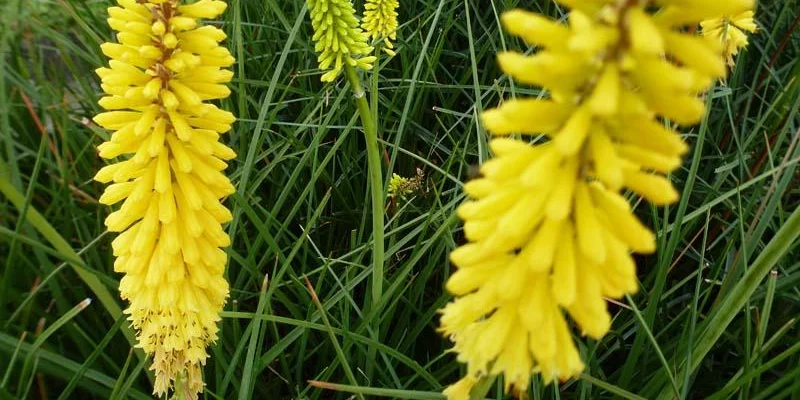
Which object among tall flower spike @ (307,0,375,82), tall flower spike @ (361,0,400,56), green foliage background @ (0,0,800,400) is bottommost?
green foliage background @ (0,0,800,400)

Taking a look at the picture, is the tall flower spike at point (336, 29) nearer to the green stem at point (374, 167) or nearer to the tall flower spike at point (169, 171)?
the green stem at point (374, 167)

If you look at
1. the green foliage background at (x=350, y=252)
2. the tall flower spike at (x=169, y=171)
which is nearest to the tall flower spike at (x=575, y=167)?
the green foliage background at (x=350, y=252)

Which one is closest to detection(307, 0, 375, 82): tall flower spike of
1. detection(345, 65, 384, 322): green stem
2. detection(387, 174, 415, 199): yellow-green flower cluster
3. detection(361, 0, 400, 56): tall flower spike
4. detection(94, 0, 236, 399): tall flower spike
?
detection(345, 65, 384, 322): green stem

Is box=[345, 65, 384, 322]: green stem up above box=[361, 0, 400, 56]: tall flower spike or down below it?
below

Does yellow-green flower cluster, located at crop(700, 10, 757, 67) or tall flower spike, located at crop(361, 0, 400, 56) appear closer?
tall flower spike, located at crop(361, 0, 400, 56)

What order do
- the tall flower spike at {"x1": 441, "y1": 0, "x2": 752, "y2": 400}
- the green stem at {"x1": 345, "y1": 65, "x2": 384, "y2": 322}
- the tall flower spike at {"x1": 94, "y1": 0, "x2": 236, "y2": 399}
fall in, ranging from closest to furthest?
the tall flower spike at {"x1": 441, "y1": 0, "x2": 752, "y2": 400}
the tall flower spike at {"x1": 94, "y1": 0, "x2": 236, "y2": 399}
the green stem at {"x1": 345, "y1": 65, "x2": 384, "y2": 322}

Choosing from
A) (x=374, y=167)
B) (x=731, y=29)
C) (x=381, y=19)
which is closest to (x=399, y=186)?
(x=381, y=19)

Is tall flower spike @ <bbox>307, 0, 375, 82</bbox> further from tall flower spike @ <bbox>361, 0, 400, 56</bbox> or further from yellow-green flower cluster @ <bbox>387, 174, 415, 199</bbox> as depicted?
yellow-green flower cluster @ <bbox>387, 174, 415, 199</bbox>

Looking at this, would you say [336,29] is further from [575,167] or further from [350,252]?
[575,167]
